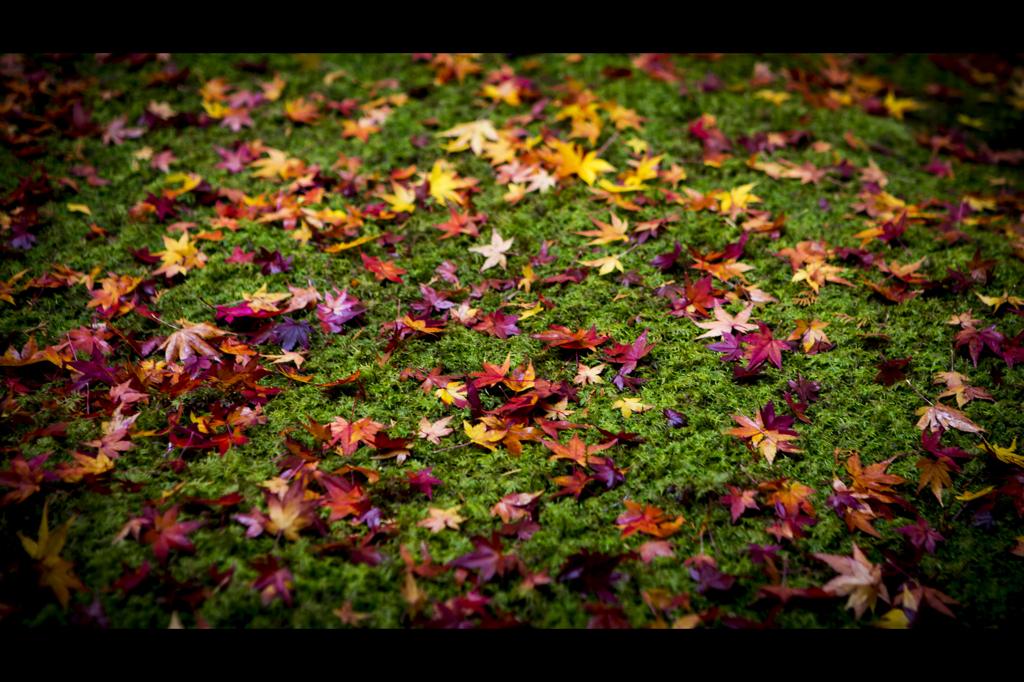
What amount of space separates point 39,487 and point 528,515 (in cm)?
155

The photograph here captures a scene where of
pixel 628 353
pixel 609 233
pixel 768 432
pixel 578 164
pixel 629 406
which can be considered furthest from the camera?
pixel 578 164

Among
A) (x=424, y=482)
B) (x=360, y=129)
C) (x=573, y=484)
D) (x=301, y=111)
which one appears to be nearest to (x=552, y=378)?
(x=573, y=484)

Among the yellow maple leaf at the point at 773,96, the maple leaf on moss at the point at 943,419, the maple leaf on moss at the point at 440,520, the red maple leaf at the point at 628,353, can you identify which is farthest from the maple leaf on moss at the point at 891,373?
the yellow maple leaf at the point at 773,96

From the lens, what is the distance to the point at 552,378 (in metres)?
2.09

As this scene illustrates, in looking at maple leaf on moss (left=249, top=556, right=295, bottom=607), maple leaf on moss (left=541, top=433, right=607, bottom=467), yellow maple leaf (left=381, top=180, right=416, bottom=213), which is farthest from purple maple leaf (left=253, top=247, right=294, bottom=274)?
maple leaf on moss (left=541, top=433, right=607, bottom=467)

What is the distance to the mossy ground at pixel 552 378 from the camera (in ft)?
5.10

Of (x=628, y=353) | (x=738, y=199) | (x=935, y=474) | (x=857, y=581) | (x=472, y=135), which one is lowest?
(x=857, y=581)

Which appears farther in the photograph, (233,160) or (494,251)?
(233,160)

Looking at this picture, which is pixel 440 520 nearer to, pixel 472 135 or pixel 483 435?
pixel 483 435

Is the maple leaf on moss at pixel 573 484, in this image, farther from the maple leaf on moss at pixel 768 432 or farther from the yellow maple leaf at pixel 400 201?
the yellow maple leaf at pixel 400 201

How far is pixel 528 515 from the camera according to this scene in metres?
1.70

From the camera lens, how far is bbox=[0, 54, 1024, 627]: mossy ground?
1555 millimetres

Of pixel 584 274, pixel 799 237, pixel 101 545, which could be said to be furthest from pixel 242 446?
pixel 799 237

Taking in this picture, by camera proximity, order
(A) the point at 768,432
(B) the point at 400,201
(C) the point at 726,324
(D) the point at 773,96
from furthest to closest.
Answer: (D) the point at 773,96, (B) the point at 400,201, (C) the point at 726,324, (A) the point at 768,432
